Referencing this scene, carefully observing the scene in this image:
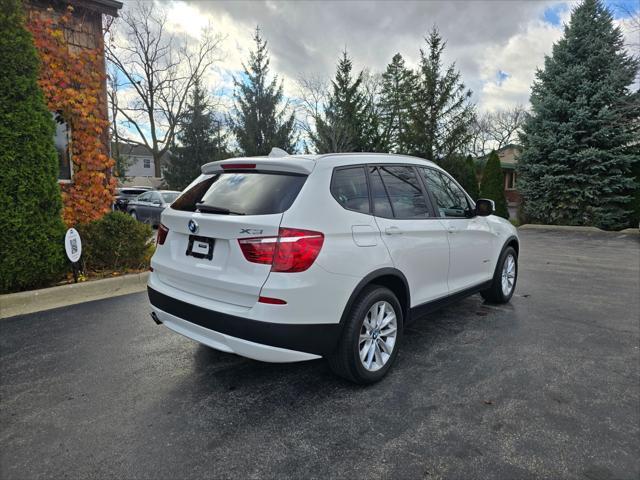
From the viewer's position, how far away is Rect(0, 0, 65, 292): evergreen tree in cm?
490

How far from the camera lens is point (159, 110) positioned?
3238 cm

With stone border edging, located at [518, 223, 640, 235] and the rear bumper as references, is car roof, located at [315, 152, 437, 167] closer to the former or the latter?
the rear bumper

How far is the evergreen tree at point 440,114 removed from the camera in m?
20.8

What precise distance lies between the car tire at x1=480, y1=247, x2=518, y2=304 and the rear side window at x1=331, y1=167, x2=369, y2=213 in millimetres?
2631

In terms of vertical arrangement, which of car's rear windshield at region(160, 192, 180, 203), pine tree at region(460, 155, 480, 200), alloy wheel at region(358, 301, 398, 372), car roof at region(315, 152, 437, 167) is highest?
pine tree at region(460, 155, 480, 200)

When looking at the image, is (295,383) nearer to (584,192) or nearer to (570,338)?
(570,338)

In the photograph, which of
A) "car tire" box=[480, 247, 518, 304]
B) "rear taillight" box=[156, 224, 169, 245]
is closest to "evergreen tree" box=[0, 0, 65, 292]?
"rear taillight" box=[156, 224, 169, 245]

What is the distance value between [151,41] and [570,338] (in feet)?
113

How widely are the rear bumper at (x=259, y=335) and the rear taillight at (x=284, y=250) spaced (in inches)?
14.9

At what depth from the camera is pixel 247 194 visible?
9.37ft

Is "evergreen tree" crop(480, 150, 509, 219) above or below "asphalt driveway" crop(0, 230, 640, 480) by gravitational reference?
above

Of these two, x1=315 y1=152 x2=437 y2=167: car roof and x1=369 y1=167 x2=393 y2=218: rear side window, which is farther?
x1=369 y1=167 x2=393 y2=218: rear side window

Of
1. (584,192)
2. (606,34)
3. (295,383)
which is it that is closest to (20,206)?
(295,383)

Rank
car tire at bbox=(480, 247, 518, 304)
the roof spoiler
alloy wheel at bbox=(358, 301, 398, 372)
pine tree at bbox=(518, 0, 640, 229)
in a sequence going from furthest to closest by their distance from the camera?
1. pine tree at bbox=(518, 0, 640, 229)
2. car tire at bbox=(480, 247, 518, 304)
3. alloy wheel at bbox=(358, 301, 398, 372)
4. the roof spoiler
